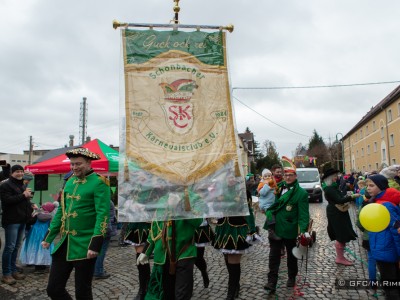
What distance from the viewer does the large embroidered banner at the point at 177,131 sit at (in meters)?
3.05

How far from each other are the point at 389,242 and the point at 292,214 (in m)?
1.34

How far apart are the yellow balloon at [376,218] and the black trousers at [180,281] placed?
6.16 feet

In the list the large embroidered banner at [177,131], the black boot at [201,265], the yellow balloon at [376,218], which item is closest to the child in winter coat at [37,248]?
the black boot at [201,265]

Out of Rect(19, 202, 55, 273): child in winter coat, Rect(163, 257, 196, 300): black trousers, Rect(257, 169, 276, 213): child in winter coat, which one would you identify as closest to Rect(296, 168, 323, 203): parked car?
Rect(257, 169, 276, 213): child in winter coat

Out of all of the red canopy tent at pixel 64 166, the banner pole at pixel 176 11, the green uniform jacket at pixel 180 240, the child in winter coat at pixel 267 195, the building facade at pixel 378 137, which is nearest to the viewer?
the green uniform jacket at pixel 180 240

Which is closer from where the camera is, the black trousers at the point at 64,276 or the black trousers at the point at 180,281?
the black trousers at the point at 180,281

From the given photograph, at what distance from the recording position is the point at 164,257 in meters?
3.20

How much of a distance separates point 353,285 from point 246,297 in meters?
1.57

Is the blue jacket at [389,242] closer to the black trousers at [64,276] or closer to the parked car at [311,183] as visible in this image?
the black trousers at [64,276]

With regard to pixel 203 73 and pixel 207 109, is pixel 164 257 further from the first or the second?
pixel 203 73

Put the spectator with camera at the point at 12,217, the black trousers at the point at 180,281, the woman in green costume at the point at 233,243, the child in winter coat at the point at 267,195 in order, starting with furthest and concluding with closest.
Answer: the child in winter coat at the point at 267,195 → the spectator with camera at the point at 12,217 → the woman in green costume at the point at 233,243 → the black trousers at the point at 180,281

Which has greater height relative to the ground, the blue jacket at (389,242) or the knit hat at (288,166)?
the knit hat at (288,166)

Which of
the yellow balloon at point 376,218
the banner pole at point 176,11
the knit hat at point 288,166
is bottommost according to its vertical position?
the yellow balloon at point 376,218

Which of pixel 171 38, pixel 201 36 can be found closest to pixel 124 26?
pixel 171 38
